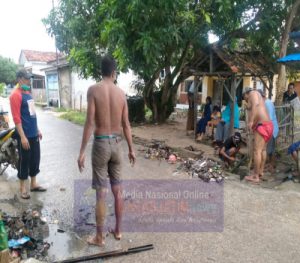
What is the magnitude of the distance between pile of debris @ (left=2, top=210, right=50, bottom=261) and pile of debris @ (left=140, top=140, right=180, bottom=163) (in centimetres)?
377

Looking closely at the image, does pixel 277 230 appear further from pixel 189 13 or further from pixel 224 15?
pixel 224 15

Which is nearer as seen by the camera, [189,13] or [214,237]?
[214,237]

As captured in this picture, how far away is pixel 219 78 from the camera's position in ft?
29.1

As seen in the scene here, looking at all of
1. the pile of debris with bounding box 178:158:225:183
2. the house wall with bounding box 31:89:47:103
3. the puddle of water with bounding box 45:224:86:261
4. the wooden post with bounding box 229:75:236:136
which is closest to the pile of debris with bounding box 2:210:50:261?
the puddle of water with bounding box 45:224:86:261

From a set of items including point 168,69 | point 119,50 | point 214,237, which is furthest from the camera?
point 168,69

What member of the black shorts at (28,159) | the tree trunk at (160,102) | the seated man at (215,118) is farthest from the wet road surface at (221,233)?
the tree trunk at (160,102)

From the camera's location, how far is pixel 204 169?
6.41 m

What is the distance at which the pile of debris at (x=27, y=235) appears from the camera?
3.34 meters

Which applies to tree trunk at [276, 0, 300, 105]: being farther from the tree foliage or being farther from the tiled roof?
the tiled roof

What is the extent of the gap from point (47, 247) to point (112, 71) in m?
2.09

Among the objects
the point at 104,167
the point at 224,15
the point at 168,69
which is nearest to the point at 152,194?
the point at 104,167

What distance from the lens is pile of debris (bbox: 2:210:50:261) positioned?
334cm

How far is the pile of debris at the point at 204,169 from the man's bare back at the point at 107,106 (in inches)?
120

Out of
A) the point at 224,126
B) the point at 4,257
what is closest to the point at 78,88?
the point at 224,126
